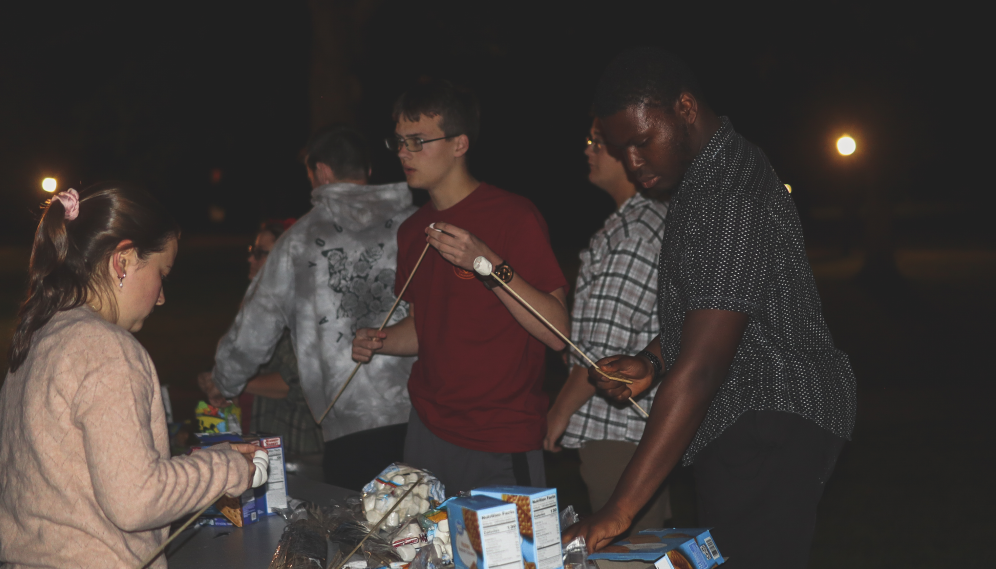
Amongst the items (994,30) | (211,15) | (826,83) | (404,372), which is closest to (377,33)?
(211,15)

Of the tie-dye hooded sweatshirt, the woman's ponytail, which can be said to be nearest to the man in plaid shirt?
the tie-dye hooded sweatshirt

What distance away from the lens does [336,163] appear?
3516 millimetres

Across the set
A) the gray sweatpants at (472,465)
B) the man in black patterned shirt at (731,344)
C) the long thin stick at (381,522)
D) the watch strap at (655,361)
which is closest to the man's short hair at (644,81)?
the man in black patterned shirt at (731,344)

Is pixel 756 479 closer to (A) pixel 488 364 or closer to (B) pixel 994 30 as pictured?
(A) pixel 488 364

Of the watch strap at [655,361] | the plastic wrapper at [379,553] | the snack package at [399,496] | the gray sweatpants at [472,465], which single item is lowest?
the gray sweatpants at [472,465]

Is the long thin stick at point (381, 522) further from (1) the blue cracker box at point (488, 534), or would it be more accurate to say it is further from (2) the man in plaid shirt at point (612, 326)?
(2) the man in plaid shirt at point (612, 326)

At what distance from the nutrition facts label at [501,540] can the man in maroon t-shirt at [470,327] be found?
100 cm

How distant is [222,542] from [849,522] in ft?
14.5

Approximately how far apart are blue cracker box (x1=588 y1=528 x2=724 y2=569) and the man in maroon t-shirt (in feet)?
2.84

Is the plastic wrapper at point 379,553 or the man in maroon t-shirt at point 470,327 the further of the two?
the man in maroon t-shirt at point 470,327

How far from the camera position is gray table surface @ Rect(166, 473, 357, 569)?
2.11m

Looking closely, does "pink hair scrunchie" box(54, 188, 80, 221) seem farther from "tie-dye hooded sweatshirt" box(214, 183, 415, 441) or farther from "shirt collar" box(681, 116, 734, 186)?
"tie-dye hooded sweatshirt" box(214, 183, 415, 441)

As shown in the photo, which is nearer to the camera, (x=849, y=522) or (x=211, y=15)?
(x=849, y=522)

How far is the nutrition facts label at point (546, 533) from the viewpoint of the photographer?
5.57 feet
